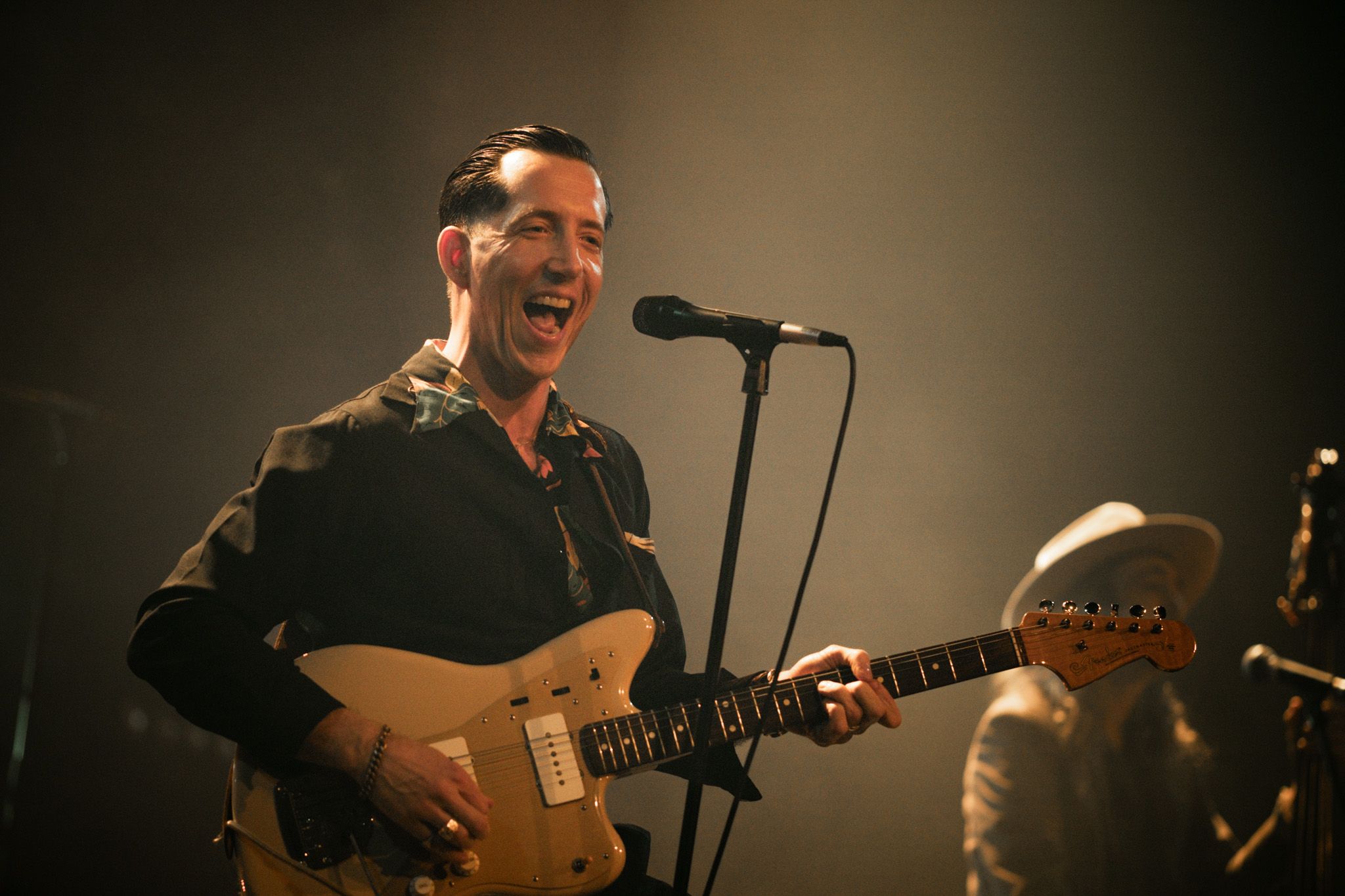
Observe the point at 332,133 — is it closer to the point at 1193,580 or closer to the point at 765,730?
the point at 765,730

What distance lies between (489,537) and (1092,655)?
4.57 ft

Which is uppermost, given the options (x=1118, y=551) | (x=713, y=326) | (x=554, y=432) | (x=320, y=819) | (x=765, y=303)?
(x=765, y=303)

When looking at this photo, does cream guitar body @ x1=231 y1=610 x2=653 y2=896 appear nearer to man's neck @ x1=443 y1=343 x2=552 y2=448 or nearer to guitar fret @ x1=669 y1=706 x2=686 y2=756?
guitar fret @ x1=669 y1=706 x2=686 y2=756

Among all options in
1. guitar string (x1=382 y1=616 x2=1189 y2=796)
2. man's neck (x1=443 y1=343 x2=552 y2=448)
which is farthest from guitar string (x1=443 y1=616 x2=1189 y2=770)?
man's neck (x1=443 y1=343 x2=552 y2=448)

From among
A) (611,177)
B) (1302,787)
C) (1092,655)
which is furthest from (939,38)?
(1302,787)

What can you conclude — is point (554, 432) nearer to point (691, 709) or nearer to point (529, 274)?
point (529, 274)

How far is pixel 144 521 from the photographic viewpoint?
3471 mm

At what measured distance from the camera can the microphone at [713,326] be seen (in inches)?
65.8

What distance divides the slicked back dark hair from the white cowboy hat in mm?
1905

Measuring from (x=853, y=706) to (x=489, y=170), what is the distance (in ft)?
5.07

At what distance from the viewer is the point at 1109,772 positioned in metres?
2.96

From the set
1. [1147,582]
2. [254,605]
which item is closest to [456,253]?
[254,605]

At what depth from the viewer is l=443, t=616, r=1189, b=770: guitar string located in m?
1.82

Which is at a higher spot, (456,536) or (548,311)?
(548,311)
